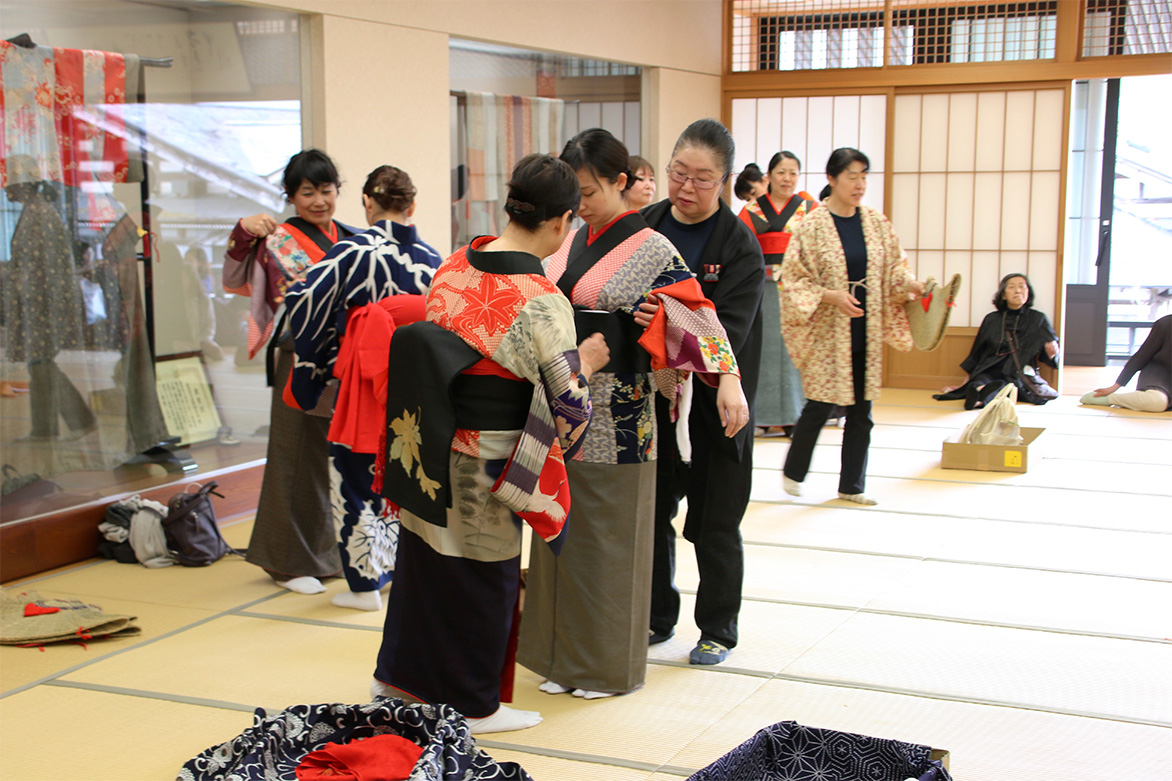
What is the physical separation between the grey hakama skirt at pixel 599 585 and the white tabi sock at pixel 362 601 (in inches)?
31.3

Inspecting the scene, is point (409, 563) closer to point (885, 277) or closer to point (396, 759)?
point (396, 759)

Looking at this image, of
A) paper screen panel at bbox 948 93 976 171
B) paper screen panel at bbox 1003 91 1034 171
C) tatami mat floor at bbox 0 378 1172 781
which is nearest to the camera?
tatami mat floor at bbox 0 378 1172 781

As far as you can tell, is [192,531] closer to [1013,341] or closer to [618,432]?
[618,432]

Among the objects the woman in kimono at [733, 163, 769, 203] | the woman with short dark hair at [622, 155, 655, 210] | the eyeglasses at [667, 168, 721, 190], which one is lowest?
the eyeglasses at [667, 168, 721, 190]

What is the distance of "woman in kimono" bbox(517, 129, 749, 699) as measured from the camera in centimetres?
237

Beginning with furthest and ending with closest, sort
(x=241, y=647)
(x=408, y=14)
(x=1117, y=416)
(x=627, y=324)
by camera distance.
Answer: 1. (x=1117, y=416)
2. (x=408, y=14)
3. (x=241, y=647)
4. (x=627, y=324)

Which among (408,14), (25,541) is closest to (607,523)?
(25,541)

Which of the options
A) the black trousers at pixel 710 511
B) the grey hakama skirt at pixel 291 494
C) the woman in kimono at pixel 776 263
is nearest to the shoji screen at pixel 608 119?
the woman in kimono at pixel 776 263

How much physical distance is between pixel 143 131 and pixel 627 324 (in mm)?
2647

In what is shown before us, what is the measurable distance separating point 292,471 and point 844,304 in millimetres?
2203

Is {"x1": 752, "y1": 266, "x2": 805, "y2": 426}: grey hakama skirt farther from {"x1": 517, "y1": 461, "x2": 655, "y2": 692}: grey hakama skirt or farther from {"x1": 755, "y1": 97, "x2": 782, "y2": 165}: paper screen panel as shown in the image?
{"x1": 517, "y1": 461, "x2": 655, "y2": 692}: grey hakama skirt

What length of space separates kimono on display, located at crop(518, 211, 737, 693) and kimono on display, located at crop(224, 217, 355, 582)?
122cm

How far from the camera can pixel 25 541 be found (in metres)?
3.46

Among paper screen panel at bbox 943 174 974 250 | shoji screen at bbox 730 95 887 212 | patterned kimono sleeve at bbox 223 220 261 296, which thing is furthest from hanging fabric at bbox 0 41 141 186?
paper screen panel at bbox 943 174 974 250
